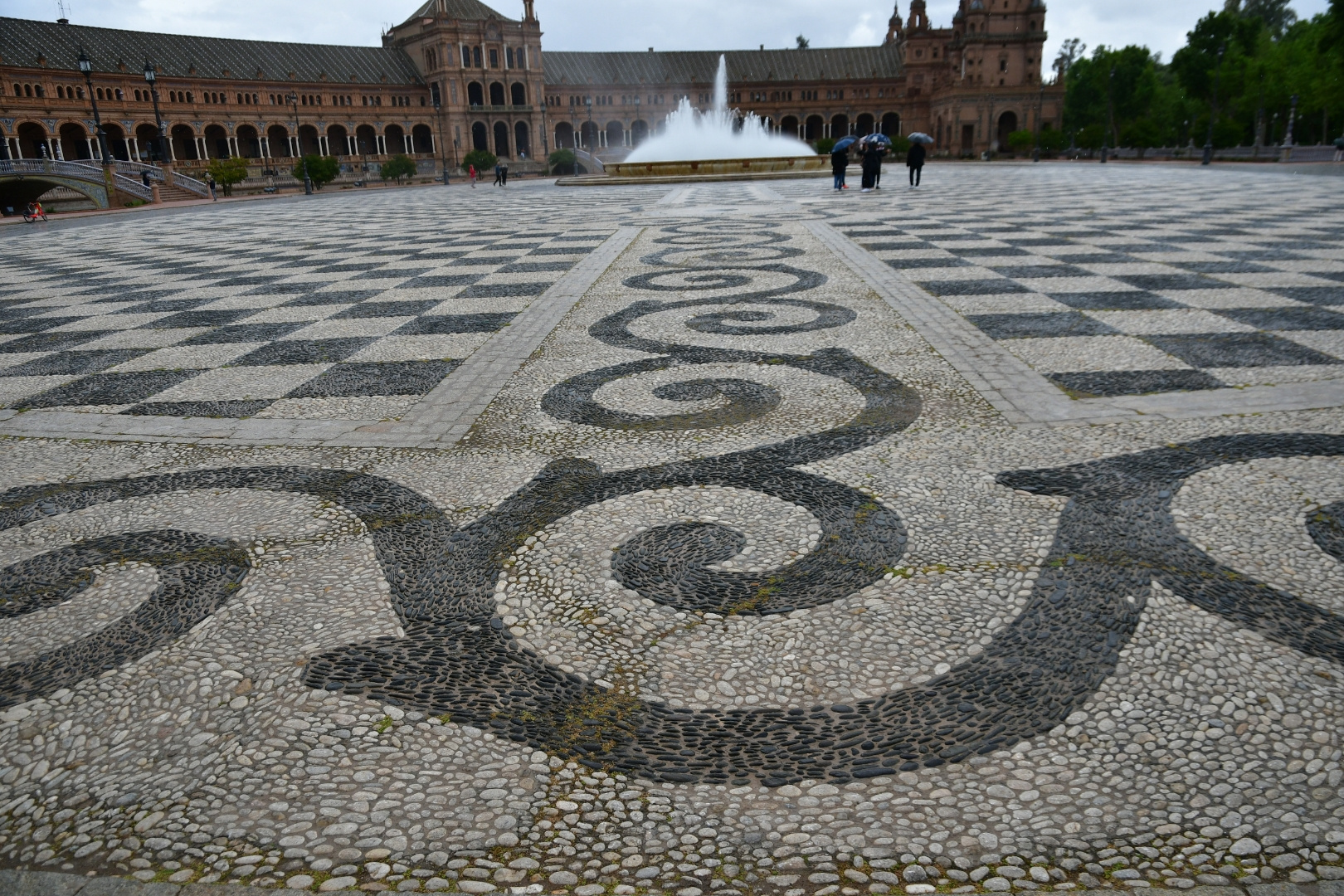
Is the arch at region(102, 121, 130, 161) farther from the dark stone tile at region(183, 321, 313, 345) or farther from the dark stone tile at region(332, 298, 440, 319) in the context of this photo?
the dark stone tile at region(183, 321, 313, 345)

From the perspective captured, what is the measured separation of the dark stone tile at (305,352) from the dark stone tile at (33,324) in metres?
2.79

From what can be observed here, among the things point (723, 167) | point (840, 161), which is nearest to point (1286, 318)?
point (840, 161)

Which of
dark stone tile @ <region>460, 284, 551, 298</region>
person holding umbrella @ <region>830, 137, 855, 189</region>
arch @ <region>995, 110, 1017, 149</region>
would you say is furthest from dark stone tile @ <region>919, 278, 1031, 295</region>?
arch @ <region>995, 110, 1017, 149</region>

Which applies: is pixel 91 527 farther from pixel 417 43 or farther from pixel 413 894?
pixel 417 43

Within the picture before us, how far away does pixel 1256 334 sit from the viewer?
542cm

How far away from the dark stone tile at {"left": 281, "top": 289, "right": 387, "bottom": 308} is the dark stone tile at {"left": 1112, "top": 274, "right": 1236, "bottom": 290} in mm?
6926

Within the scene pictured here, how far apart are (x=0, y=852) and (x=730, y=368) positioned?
398cm

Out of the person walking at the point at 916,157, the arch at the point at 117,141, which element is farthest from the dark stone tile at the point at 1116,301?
the arch at the point at 117,141

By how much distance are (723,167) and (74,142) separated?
Result: 173 feet

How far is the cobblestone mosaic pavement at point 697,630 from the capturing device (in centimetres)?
171

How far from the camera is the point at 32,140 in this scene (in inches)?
2276

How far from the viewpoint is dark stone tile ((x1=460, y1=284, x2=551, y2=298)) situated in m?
7.92

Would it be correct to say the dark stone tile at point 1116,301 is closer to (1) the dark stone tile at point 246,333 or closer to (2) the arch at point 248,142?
(1) the dark stone tile at point 246,333

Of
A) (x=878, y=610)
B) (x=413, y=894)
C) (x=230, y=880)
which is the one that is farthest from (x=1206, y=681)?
(x=230, y=880)
